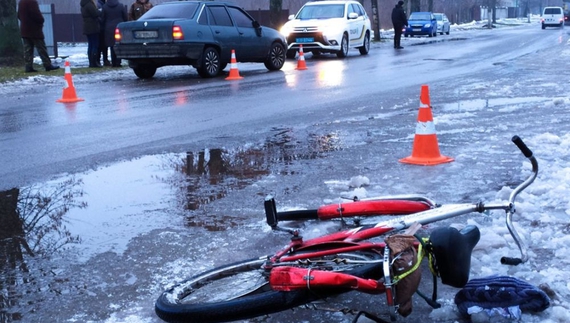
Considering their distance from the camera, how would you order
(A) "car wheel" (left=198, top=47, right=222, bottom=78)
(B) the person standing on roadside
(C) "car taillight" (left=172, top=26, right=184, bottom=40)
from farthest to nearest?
(B) the person standing on roadside, (A) "car wheel" (left=198, top=47, right=222, bottom=78), (C) "car taillight" (left=172, top=26, right=184, bottom=40)

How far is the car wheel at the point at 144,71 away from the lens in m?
18.2

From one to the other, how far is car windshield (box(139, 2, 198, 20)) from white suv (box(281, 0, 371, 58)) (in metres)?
7.10

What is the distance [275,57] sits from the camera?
20.0 meters

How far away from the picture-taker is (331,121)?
33.9ft

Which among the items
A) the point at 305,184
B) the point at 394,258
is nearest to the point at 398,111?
the point at 305,184

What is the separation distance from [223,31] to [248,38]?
1.00 metres

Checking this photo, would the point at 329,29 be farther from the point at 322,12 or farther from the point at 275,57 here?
the point at 275,57

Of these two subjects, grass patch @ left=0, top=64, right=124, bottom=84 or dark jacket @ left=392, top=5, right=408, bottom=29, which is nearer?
grass patch @ left=0, top=64, right=124, bottom=84

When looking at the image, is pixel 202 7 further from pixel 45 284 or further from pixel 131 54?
pixel 45 284

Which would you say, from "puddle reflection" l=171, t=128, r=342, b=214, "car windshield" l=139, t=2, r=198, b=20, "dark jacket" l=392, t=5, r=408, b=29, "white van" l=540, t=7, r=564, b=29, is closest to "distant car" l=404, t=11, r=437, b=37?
"dark jacket" l=392, t=5, r=408, b=29

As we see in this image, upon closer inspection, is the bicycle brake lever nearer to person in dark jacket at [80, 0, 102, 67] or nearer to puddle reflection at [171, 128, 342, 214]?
puddle reflection at [171, 128, 342, 214]

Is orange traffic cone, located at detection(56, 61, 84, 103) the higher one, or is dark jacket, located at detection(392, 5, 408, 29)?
dark jacket, located at detection(392, 5, 408, 29)

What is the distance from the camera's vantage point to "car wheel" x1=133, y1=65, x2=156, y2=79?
18156 mm

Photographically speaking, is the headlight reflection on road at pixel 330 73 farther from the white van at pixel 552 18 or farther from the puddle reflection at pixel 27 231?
the white van at pixel 552 18
